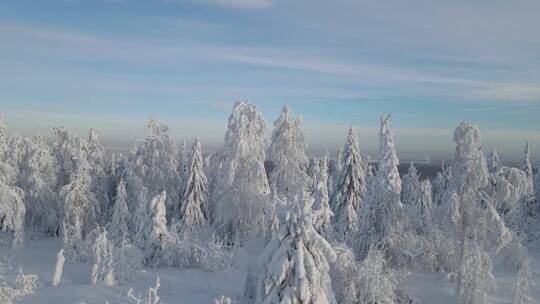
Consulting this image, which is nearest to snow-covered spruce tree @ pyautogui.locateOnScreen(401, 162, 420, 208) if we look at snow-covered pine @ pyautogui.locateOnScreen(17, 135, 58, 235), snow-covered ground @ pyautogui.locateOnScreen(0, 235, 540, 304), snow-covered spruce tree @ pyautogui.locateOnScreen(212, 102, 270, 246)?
snow-covered ground @ pyautogui.locateOnScreen(0, 235, 540, 304)

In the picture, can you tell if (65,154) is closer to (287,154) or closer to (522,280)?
(287,154)

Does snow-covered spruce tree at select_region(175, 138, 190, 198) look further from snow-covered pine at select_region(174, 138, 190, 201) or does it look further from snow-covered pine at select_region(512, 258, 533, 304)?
snow-covered pine at select_region(512, 258, 533, 304)

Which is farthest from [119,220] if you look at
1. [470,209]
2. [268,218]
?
[470,209]

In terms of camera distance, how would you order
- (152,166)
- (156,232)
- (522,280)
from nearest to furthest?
(522,280) < (156,232) < (152,166)

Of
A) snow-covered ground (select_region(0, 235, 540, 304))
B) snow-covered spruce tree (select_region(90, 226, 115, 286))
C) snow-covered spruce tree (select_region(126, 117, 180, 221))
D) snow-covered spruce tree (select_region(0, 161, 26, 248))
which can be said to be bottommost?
snow-covered ground (select_region(0, 235, 540, 304))

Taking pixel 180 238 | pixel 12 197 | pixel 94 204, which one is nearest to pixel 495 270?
pixel 180 238

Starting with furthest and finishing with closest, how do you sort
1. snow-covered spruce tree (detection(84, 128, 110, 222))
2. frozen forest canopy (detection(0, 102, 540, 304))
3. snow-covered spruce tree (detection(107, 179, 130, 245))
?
1. snow-covered spruce tree (detection(84, 128, 110, 222))
2. snow-covered spruce tree (detection(107, 179, 130, 245))
3. frozen forest canopy (detection(0, 102, 540, 304))

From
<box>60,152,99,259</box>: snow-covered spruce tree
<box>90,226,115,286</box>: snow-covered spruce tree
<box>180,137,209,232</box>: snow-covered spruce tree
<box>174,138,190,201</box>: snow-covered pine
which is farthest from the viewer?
<box>174,138,190,201</box>: snow-covered pine
